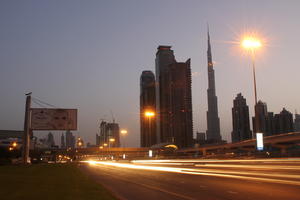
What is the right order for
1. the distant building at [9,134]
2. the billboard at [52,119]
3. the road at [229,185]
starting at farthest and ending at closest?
1. the distant building at [9,134]
2. the billboard at [52,119]
3. the road at [229,185]

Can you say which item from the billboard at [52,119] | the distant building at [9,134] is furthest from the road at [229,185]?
the distant building at [9,134]

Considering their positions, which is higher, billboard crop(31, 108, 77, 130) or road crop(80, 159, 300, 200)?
billboard crop(31, 108, 77, 130)

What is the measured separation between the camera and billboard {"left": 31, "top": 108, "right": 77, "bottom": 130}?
219 feet

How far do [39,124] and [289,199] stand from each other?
192 ft

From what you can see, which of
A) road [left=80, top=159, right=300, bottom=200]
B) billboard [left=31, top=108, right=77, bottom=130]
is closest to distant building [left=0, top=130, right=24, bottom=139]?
billboard [left=31, top=108, right=77, bottom=130]

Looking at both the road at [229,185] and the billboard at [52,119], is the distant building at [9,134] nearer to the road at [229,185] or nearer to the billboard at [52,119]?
the billboard at [52,119]

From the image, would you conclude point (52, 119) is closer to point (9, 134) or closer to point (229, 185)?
point (229, 185)

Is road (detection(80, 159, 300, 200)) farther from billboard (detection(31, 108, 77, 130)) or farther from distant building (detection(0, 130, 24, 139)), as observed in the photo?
distant building (detection(0, 130, 24, 139))

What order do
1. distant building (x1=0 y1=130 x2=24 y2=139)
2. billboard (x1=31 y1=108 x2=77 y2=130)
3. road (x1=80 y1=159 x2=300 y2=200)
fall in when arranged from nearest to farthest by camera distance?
1. road (x1=80 y1=159 x2=300 y2=200)
2. billboard (x1=31 y1=108 x2=77 y2=130)
3. distant building (x1=0 y1=130 x2=24 y2=139)

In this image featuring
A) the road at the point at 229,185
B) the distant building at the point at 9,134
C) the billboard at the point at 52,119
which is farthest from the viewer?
the distant building at the point at 9,134

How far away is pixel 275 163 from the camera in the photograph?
31.6 meters

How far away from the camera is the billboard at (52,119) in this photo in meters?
66.8

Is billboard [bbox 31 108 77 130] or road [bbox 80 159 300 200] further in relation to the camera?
billboard [bbox 31 108 77 130]

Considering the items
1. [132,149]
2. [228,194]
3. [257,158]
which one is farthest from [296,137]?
[132,149]
